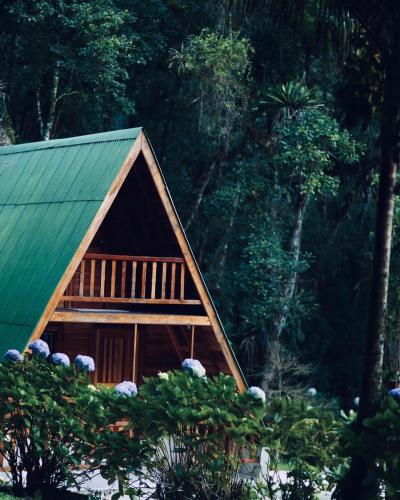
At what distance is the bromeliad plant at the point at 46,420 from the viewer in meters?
12.7

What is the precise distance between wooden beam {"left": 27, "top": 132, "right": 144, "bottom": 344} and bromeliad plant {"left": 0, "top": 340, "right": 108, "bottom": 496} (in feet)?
11.5

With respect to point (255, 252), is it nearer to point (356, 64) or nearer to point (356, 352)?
point (356, 352)

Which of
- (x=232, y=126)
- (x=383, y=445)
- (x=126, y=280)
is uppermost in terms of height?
(x=232, y=126)

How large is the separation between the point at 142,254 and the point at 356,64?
9.56 meters

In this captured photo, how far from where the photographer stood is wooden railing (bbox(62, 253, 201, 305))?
18828 mm

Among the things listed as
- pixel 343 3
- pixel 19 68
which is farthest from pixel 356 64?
pixel 19 68

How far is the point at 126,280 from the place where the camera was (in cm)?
2206

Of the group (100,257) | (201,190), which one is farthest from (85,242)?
(201,190)

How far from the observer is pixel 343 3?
1194cm

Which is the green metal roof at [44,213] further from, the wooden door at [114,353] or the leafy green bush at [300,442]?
the leafy green bush at [300,442]

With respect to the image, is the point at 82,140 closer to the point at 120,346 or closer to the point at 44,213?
the point at 44,213

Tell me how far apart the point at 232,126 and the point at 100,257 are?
43.4 feet

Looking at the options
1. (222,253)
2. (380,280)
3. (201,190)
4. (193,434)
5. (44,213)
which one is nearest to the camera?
(380,280)

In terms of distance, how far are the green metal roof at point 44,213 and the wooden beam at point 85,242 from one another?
8 centimetres
